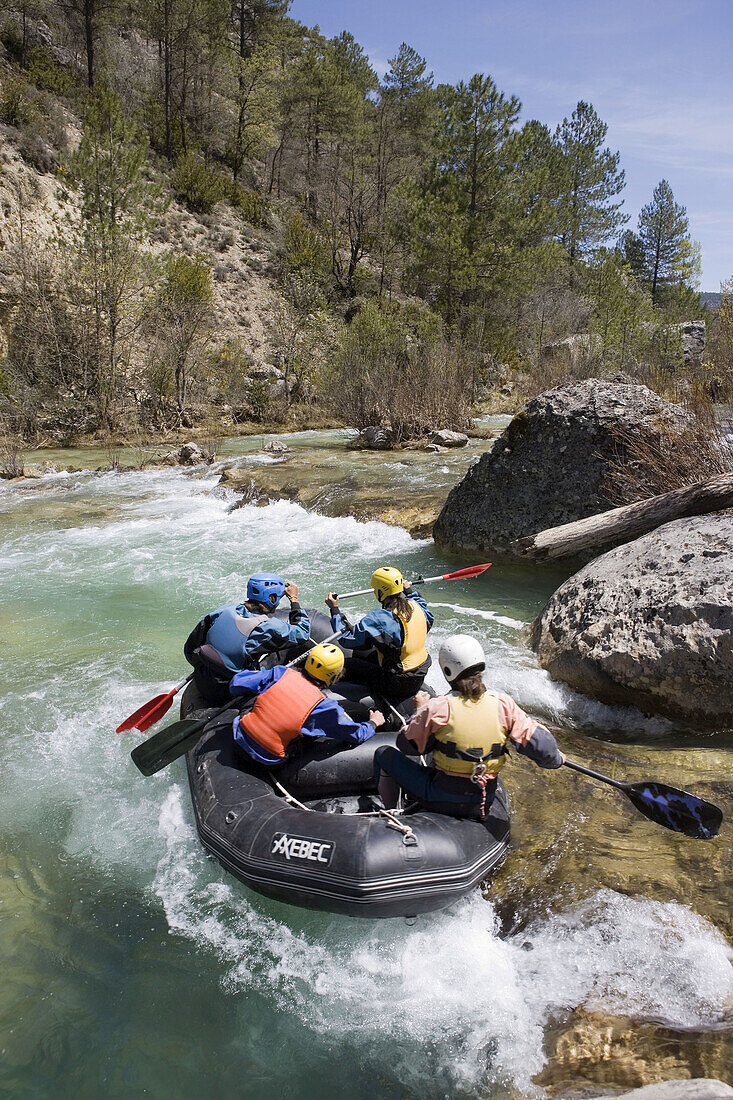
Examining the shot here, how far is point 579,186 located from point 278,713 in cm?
3962

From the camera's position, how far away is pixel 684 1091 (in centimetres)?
Result: 187

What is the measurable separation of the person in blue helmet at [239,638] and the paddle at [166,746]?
36 cm

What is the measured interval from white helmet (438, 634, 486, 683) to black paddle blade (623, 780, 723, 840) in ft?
3.01

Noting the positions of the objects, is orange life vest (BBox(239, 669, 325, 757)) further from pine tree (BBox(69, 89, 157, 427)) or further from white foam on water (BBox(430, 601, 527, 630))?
pine tree (BBox(69, 89, 157, 427))

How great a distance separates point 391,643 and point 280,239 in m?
31.9

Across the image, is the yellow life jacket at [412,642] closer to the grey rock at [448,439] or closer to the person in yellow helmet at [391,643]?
the person in yellow helmet at [391,643]

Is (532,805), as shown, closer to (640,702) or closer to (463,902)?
(463,902)

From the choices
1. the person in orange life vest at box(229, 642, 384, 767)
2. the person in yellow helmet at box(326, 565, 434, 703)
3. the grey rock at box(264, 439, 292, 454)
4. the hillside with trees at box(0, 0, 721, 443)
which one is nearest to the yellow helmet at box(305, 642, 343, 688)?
the person in orange life vest at box(229, 642, 384, 767)

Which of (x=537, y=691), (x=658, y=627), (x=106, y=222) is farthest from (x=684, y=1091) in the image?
(x=106, y=222)

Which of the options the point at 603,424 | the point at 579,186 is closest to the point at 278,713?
the point at 603,424

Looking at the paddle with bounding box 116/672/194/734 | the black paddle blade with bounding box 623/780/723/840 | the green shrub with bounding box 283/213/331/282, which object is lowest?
the paddle with bounding box 116/672/194/734

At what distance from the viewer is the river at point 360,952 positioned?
7.42 feet

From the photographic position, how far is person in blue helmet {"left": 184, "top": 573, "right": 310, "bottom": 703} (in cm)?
399

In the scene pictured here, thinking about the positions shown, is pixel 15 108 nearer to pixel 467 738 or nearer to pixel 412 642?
pixel 412 642
